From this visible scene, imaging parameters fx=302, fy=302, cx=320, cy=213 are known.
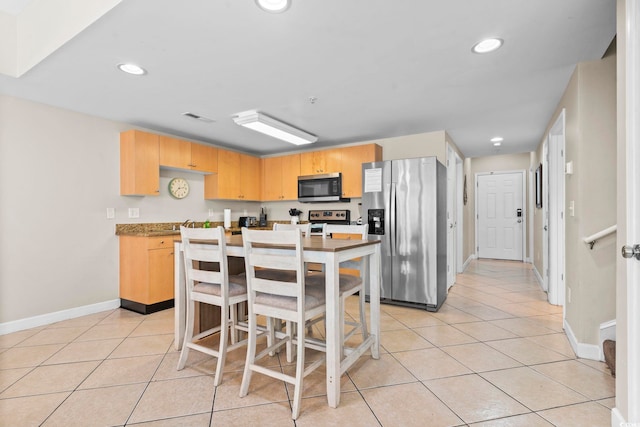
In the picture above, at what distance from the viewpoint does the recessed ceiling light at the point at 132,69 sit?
2.32 m

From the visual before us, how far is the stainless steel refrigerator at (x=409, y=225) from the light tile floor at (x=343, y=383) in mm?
546

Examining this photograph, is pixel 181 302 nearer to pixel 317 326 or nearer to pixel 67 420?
pixel 67 420

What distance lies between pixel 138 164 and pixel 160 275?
53.0 inches

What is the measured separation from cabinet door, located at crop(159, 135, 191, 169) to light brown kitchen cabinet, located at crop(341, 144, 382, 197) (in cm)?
221

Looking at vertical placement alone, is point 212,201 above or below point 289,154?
below

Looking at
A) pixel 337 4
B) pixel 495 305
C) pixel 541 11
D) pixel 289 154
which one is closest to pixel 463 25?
pixel 541 11

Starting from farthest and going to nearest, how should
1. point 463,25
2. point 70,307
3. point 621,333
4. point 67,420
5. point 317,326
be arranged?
point 70,307 < point 317,326 < point 463,25 < point 67,420 < point 621,333

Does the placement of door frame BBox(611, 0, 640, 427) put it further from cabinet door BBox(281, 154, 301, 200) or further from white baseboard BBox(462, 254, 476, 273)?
white baseboard BBox(462, 254, 476, 273)

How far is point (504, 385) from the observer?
6.31 feet

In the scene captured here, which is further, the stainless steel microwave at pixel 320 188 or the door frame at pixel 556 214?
the stainless steel microwave at pixel 320 188

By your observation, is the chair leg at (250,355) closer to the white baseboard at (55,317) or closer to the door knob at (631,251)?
the door knob at (631,251)

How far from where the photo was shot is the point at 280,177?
514cm

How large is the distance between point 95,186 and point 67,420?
104 inches

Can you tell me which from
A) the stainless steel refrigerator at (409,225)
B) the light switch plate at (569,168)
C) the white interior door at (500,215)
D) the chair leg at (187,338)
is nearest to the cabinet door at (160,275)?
the chair leg at (187,338)
